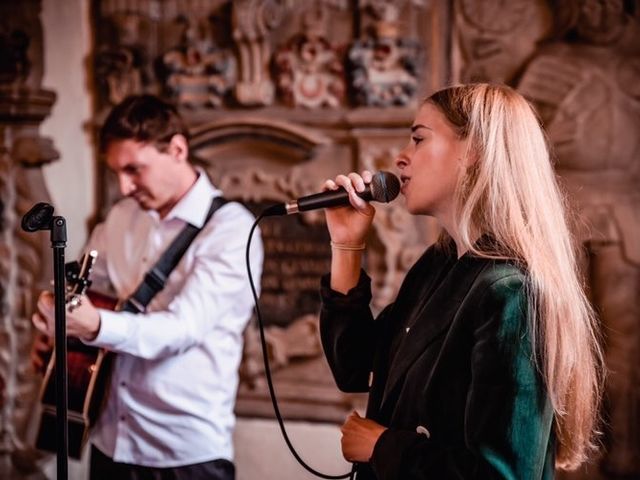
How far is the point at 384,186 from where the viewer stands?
1586 mm

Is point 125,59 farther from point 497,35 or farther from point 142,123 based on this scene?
point 497,35

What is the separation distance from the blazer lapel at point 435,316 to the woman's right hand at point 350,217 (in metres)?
0.25

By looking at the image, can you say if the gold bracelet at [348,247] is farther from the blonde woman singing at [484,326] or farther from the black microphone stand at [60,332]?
the black microphone stand at [60,332]

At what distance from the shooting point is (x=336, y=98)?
3465 millimetres

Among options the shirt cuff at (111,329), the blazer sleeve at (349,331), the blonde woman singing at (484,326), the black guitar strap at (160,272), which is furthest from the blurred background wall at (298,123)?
the blonde woman singing at (484,326)

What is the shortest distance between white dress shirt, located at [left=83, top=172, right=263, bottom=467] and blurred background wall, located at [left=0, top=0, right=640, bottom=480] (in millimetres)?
1199

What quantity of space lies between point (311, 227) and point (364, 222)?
1.90 m

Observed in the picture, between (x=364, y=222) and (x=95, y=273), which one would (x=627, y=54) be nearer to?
(x=364, y=222)

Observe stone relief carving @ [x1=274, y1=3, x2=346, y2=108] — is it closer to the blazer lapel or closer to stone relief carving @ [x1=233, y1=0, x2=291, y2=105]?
stone relief carving @ [x1=233, y1=0, x2=291, y2=105]

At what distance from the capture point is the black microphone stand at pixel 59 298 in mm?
1535

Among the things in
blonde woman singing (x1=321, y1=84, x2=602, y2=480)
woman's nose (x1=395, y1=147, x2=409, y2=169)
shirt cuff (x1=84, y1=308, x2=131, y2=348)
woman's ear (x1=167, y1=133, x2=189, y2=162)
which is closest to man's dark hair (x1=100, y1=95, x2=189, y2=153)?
woman's ear (x1=167, y1=133, x2=189, y2=162)

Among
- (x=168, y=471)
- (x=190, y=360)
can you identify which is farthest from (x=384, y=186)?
(x=168, y=471)

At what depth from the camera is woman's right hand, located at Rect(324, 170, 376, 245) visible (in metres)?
1.62

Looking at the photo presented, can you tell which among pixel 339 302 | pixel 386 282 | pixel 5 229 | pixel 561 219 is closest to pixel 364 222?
pixel 339 302
